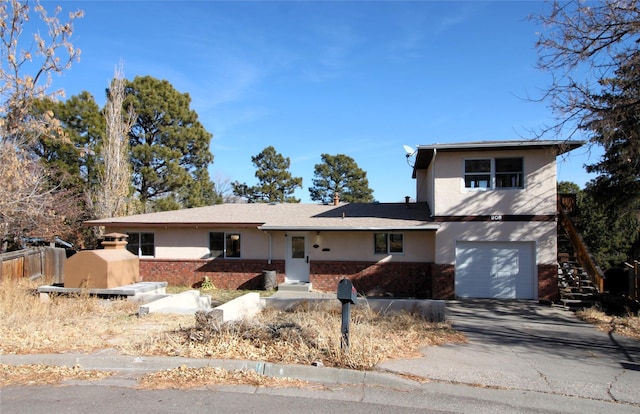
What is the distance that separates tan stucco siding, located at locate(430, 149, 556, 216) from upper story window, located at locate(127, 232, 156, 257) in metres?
12.2

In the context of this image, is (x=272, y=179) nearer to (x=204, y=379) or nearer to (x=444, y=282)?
(x=444, y=282)

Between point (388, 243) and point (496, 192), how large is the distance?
4458mm

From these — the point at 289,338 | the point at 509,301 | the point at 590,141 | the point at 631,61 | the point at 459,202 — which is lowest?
the point at 509,301

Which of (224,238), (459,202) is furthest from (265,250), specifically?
(459,202)

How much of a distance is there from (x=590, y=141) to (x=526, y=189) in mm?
3734

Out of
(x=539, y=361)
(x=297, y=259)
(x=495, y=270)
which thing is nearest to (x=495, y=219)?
(x=495, y=270)

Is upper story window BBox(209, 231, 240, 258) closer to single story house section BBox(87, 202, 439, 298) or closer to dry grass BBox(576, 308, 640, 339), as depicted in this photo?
single story house section BBox(87, 202, 439, 298)

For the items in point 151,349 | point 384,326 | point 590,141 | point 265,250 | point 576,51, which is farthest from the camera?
point 265,250

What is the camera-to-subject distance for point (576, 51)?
33.4 feet

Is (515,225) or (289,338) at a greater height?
(515,225)

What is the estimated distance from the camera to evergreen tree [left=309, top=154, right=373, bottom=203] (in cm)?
4881

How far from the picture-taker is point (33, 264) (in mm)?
17797

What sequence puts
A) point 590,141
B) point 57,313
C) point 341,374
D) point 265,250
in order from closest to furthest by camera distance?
point 341,374
point 57,313
point 590,141
point 265,250

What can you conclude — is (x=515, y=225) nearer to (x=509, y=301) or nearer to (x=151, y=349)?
(x=509, y=301)
